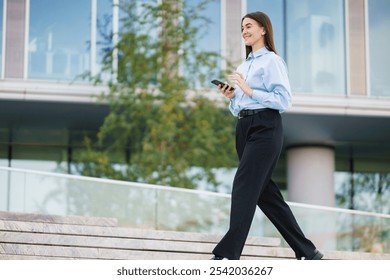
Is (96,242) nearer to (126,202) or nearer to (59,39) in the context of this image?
(126,202)

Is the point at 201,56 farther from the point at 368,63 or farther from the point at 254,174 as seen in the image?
the point at 254,174

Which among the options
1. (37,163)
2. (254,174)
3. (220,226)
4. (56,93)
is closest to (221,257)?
(254,174)

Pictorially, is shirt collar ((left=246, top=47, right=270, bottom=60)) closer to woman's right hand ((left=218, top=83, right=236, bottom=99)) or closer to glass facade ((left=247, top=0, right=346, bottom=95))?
woman's right hand ((left=218, top=83, right=236, bottom=99))

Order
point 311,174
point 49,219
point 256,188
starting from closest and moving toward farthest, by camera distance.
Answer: point 256,188
point 49,219
point 311,174

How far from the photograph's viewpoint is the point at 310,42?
1948 centimetres

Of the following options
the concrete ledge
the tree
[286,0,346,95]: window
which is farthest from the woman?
[286,0,346,95]: window

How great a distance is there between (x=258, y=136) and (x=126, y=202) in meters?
4.94

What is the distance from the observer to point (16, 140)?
20953mm

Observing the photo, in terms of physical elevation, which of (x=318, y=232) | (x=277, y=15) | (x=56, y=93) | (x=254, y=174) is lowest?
(x=318, y=232)

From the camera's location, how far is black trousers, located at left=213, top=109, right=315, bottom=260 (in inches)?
233

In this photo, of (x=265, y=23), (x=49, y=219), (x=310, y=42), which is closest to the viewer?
Answer: (x=265, y=23)

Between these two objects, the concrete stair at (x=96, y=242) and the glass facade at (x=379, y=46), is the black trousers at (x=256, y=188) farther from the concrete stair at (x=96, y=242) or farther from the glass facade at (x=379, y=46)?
the glass facade at (x=379, y=46)

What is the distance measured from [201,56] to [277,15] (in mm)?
→ 2758

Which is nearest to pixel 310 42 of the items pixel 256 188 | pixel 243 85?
pixel 243 85
